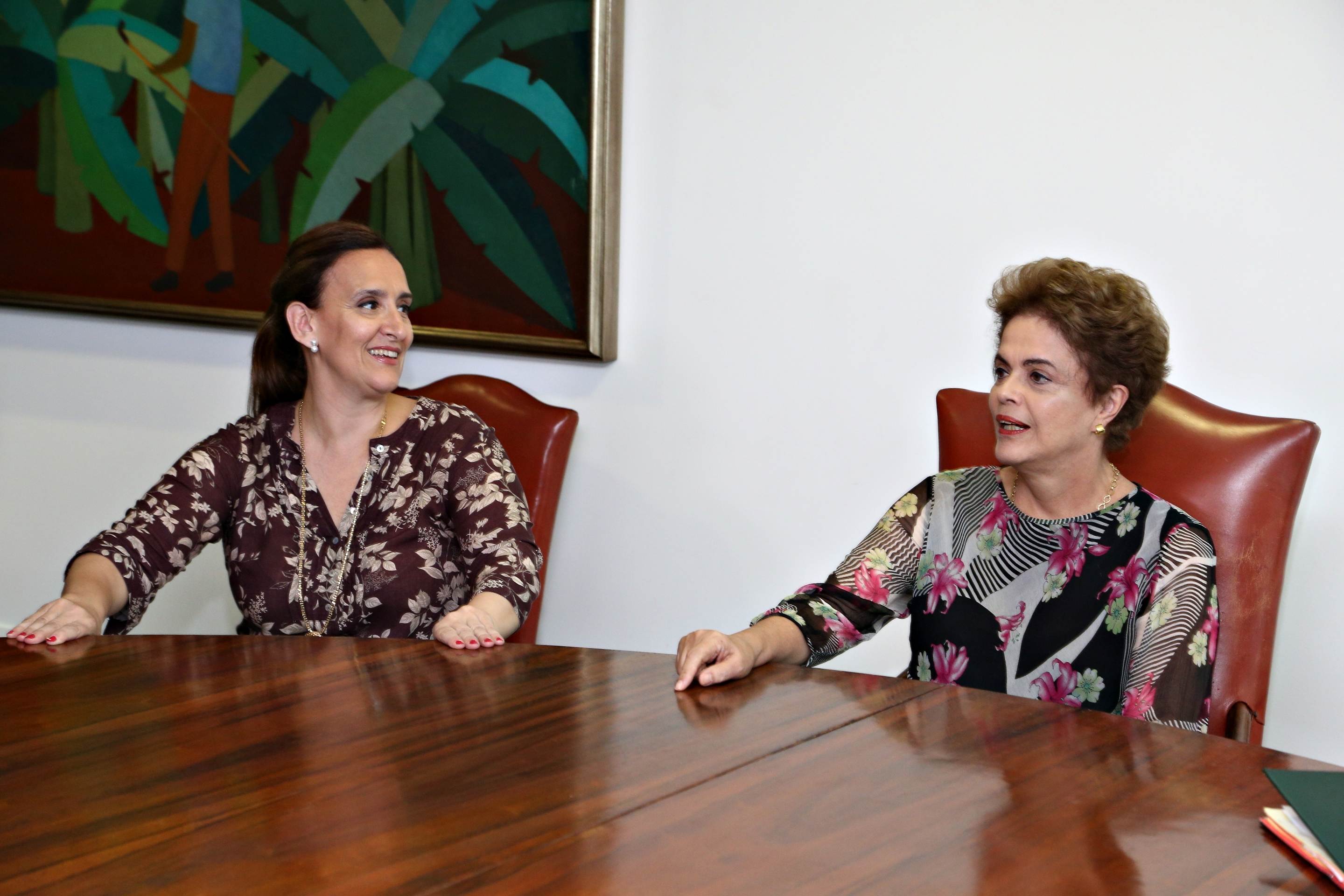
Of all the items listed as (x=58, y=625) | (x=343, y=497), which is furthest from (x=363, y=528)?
(x=58, y=625)

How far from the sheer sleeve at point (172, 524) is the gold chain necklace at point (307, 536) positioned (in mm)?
117

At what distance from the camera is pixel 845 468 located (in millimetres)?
2658

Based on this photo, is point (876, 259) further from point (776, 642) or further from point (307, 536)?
point (307, 536)

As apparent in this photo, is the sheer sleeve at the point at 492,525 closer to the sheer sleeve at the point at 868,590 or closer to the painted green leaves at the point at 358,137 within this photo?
the sheer sleeve at the point at 868,590

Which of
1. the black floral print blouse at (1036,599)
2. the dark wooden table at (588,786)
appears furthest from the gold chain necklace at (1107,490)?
the dark wooden table at (588,786)

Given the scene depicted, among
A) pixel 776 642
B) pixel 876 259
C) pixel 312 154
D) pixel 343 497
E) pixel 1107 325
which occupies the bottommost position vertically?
pixel 776 642

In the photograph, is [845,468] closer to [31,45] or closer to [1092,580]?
[1092,580]

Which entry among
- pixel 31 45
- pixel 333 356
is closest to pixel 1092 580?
pixel 333 356

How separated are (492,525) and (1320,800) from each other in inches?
56.1

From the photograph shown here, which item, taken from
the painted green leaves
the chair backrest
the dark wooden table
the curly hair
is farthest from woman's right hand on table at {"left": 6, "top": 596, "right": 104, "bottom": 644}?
the curly hair

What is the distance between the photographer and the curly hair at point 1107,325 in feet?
6.25

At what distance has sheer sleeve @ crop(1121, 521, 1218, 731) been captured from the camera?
5.60 feet

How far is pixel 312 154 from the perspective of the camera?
2996 millimetres

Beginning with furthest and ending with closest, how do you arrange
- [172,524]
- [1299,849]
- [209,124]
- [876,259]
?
[209,124] → [876,259] → [172,524] → [1299,849]
